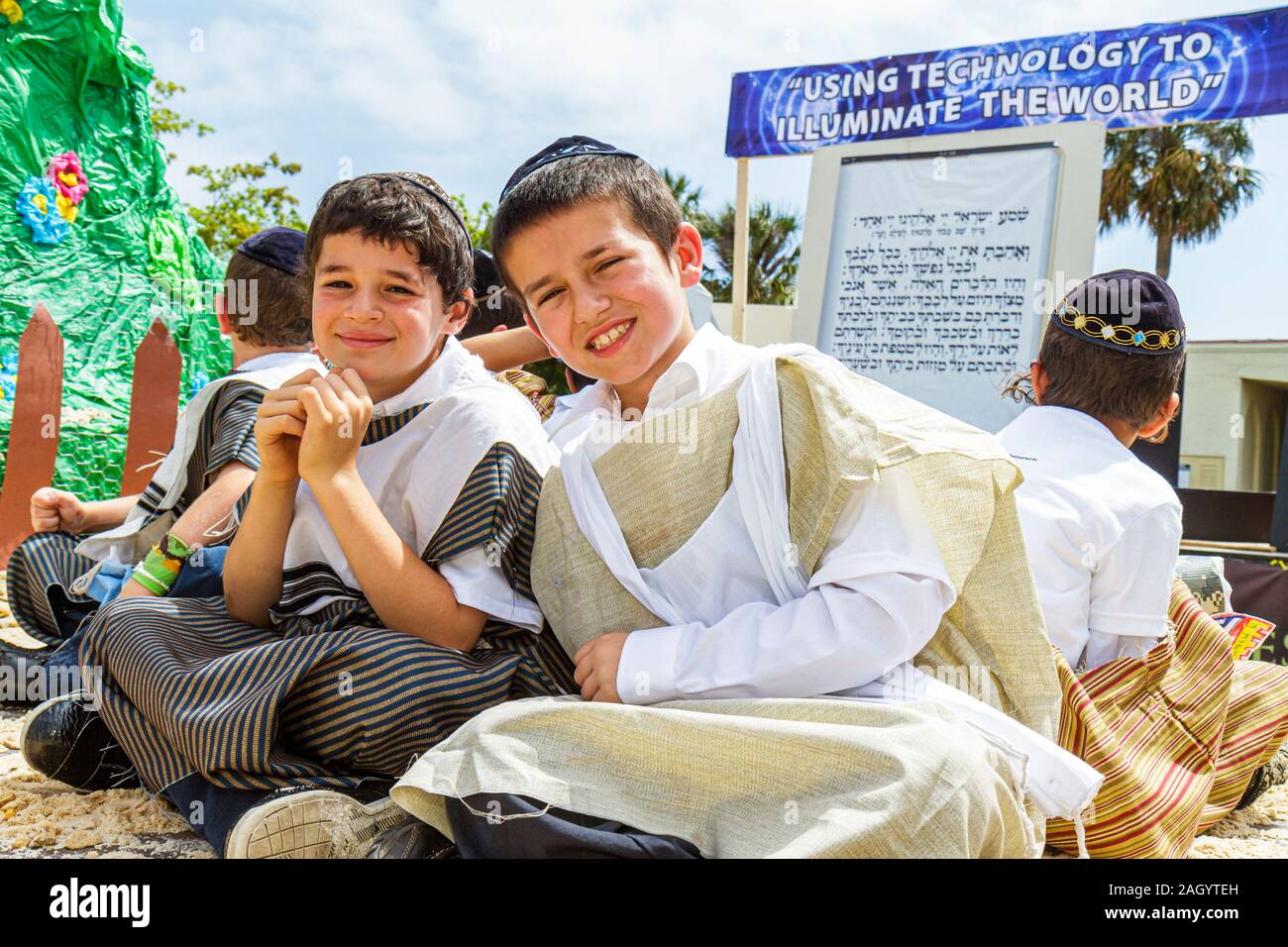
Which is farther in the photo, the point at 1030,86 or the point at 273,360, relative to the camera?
the point at 1030,86

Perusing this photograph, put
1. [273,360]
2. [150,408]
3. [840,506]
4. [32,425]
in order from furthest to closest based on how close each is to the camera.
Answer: [150,408], [32,425], [273,360], [840,506]

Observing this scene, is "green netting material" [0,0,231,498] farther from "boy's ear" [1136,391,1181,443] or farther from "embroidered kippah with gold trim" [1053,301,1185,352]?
"boy's ear" [1136,391,1181,443]

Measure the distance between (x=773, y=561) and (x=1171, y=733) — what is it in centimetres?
105

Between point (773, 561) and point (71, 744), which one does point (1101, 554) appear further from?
point (71, 744)

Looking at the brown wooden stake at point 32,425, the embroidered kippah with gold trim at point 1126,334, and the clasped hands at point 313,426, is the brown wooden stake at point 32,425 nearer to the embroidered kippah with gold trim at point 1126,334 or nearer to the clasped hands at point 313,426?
the clasped hands at point 313,426

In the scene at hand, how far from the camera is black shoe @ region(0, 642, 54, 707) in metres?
2.71

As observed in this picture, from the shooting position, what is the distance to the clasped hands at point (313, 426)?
6.08ft

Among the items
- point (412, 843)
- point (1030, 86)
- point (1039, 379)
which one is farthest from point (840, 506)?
point (1030, 86)

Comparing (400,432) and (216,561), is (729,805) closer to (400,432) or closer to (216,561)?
(400,432)

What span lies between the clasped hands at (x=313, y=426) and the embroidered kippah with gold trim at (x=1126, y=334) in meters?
1.69

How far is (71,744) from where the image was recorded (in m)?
2.06

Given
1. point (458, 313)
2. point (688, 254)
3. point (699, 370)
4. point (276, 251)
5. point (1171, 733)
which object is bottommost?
point (1171, 733)

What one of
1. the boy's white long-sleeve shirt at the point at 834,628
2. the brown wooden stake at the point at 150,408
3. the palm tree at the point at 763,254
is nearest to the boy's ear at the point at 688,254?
the boy's white long-sleeve shirt at the point at 834,628
